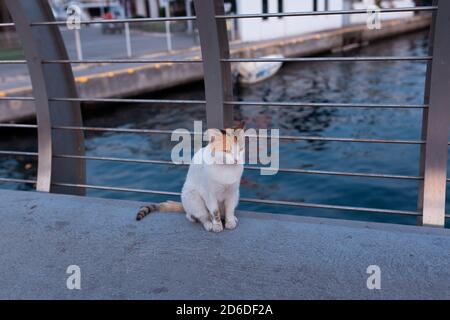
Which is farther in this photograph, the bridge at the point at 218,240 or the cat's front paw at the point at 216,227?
the cat's front paw at the point at 216,227

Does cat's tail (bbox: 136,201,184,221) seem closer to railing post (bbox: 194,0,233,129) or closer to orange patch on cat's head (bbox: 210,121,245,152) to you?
railing post (bbox: 194,0,233,129)

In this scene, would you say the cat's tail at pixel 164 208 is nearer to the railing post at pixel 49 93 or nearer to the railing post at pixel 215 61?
the railing post at pixel 215 61

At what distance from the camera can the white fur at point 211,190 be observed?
244 cm

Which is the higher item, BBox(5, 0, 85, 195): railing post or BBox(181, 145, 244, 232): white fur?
BBox(5, 0, 85, 195): railing post

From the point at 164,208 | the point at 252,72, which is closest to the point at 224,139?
the point at 164,208

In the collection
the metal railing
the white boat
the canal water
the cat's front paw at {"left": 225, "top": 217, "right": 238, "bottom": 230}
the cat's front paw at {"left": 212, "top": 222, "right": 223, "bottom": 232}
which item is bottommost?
the cat's front paw at {"left": 212, "top": 222, "right": 223, "bottom": 232}

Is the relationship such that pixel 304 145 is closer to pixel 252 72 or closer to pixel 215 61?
pixel 252 72

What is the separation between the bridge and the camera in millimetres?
2098

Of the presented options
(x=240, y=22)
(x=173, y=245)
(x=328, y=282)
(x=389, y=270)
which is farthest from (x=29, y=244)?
(x=240, y=22)

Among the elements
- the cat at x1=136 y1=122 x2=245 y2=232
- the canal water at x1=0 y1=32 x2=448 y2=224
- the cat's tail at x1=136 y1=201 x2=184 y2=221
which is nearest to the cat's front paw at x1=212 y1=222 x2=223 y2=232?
the cat at x1=136 y1=122 x2=245 y2=232

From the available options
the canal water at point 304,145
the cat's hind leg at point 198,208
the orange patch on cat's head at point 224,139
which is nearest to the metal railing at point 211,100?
the cat's hind leg at point 198,208

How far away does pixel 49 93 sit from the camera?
3.24 m

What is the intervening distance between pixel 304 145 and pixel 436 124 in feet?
21.8

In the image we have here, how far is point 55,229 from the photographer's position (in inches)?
108
